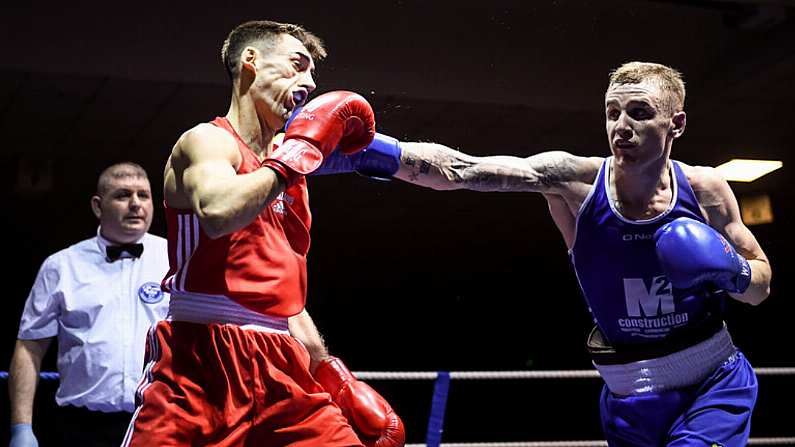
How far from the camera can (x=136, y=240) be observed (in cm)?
289

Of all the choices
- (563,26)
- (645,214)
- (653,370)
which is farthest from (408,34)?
(653,370)

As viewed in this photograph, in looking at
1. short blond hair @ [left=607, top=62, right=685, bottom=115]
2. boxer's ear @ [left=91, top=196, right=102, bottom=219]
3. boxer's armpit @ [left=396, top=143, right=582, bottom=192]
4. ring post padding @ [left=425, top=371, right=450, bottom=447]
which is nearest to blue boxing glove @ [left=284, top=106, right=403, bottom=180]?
boxer's armpit @ [left=396, top=143, right=582, bottom=192]

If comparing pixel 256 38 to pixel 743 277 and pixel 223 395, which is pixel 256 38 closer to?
pixel 223 395

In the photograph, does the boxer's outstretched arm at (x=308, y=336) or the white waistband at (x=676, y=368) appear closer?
the boxer's outstretched arm at (x=308, y=336)

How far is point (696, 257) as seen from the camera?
195cm

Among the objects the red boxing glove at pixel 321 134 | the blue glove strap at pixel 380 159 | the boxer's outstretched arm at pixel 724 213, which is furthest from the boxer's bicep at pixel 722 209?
the red boxing glove at pixel 321 134

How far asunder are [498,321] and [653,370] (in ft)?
27.7

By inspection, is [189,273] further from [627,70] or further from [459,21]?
[459,21]

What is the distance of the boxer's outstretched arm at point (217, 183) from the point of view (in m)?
1.45

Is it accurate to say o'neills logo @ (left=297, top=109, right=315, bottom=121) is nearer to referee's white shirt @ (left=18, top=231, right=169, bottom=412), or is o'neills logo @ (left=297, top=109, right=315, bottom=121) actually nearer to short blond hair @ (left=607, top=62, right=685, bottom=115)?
short blond hair @ (left=607, top=62, right=685, bottom=115)

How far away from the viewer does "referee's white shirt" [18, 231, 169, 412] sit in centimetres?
266

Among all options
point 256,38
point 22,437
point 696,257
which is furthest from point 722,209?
point 22,437

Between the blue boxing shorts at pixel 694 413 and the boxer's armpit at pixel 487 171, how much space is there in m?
0.55

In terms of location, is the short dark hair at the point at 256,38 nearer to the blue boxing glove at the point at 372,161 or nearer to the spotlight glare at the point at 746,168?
the blue boxing glove at the point at 372,161
